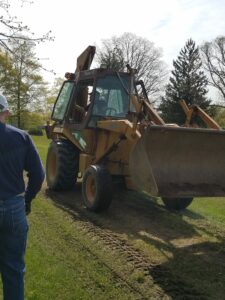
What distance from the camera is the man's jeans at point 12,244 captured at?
11.9 ft

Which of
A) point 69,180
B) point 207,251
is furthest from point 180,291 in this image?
point 69,180

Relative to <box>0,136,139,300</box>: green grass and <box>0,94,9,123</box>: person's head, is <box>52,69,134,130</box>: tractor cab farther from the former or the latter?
<box>0,94,9,123</box>: person's head

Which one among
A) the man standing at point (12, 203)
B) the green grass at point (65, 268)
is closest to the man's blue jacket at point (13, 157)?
the man standing at point (12, 203)

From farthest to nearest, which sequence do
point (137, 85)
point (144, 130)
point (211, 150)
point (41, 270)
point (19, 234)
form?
1. point (137, 85)
2. point (211, 150)
3. point (144, 130)
4. point (41, 270)
5. point (19, 234)

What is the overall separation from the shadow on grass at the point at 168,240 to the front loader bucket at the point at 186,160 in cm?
63

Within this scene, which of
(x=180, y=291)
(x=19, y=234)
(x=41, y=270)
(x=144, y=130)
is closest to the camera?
(x=19, y=234)

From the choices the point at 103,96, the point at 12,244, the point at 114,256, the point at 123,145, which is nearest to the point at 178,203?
the point at 123,145

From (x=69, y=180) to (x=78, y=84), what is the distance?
1.95 metres

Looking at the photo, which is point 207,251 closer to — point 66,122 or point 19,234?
point 19,234

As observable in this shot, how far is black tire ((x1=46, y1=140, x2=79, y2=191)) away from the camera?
9.45 meters

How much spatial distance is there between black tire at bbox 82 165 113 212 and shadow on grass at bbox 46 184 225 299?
0.51 feet

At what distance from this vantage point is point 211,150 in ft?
24.2

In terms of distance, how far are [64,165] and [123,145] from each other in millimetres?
1630

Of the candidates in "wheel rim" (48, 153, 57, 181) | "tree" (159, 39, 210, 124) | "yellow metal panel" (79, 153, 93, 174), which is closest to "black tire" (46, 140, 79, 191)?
"wheel rim" (48, 153, 57, 181)
